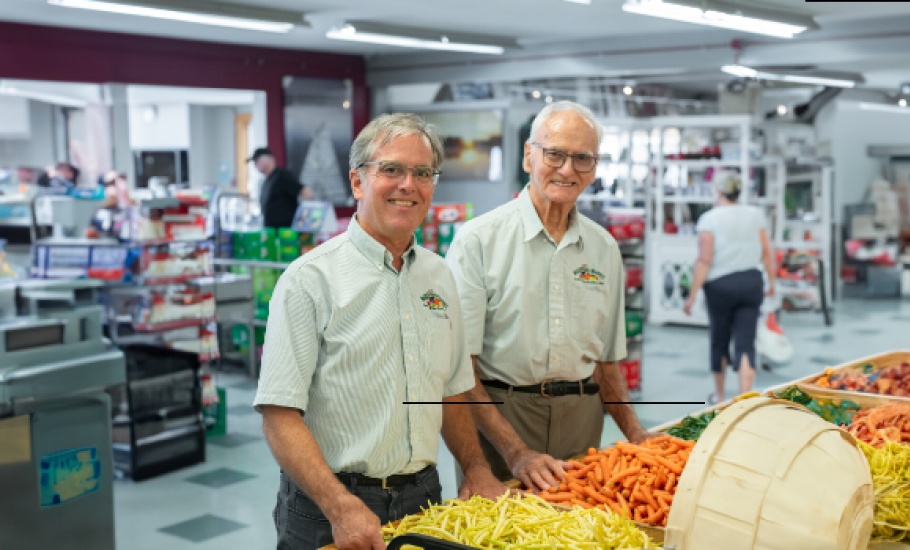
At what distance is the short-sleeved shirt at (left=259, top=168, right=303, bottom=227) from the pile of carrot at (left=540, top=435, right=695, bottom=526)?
8.30 metres

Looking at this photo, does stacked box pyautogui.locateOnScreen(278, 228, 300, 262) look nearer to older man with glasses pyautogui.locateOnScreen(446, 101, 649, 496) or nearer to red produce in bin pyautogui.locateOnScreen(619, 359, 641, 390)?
red produce in bin pyautogui.locateOnScreen(619, 359, 641, 390)

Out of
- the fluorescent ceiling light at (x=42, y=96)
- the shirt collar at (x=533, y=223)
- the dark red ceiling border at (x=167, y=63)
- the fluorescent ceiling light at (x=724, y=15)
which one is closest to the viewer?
the shirt collar at (x=533, y=223)

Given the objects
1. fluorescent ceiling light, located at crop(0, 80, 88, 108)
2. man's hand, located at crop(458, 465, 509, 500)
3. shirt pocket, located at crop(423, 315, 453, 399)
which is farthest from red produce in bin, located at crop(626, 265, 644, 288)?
fluorescent ceiling light, located at crop(0, 80, 88, 108)

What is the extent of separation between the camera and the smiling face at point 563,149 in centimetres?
330

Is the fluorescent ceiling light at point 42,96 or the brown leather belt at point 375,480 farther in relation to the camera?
the fluorescent ceiling light at point 42,96

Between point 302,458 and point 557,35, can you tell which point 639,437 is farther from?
point 557,35

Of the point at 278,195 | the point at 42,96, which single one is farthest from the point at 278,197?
the point at 42,96

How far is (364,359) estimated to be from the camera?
2.59 metres

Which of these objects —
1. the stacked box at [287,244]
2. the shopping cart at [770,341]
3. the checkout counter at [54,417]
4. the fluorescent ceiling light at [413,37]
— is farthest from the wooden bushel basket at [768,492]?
the fluorescent ceiling light at [413,37]

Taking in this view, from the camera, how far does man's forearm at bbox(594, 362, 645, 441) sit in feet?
11.7

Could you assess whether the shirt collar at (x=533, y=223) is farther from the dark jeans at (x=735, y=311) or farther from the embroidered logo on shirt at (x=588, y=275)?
the dark jeans at (x=735, y=311)

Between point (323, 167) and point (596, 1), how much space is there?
5516 mm

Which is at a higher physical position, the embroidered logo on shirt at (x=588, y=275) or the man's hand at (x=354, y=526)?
the embroidered logo on shirt at (x=588, y=275)

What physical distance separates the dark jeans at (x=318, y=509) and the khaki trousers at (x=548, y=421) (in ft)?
2.70
